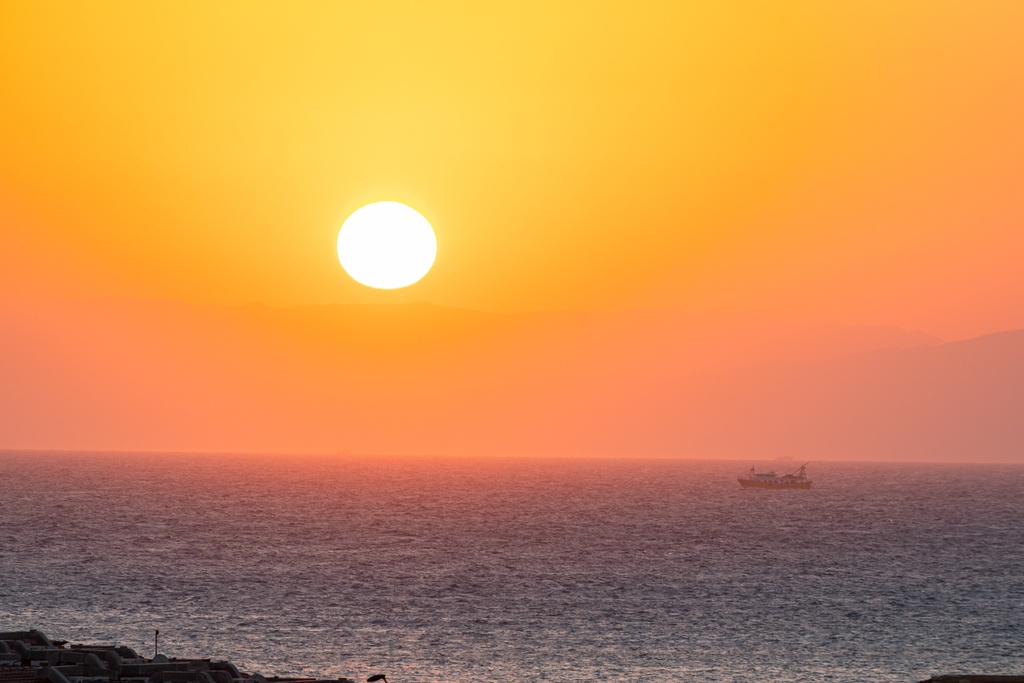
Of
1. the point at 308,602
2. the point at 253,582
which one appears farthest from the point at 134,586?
the point at 308,602

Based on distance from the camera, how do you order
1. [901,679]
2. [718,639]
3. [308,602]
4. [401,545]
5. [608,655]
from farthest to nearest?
1. [401,545]
2. [308,602]
3. [718,639]
4. [608,655]
5. [901,679]

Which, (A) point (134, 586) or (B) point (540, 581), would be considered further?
(B) point (540, 581)

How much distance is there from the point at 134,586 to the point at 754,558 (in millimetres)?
77572

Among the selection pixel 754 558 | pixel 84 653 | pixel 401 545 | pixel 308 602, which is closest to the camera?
pixel 84 653

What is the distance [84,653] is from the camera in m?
65.1

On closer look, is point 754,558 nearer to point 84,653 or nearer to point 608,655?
point 608,655

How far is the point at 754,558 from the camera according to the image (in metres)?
176

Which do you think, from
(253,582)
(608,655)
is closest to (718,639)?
(608,655)

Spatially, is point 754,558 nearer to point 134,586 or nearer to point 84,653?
point 134,586

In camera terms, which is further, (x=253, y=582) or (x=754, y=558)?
(x=754, y=558)

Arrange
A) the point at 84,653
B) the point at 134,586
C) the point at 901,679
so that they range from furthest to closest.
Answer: the point at 134,586, the point at 901,679, the point at 84,653

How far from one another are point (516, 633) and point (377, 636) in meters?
11.3

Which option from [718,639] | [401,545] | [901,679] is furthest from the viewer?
[401,545]

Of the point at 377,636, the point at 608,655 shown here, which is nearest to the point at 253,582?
the point at 377,636
